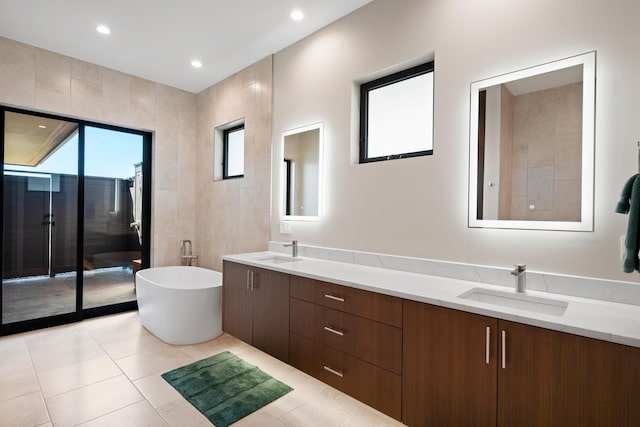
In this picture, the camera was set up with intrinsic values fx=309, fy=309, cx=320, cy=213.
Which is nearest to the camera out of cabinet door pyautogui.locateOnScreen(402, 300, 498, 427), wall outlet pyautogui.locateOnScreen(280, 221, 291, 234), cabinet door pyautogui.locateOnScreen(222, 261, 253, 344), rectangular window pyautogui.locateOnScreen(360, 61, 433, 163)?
cabinet door pyautogui.locateOnScreen(402, 300, 498, 427)

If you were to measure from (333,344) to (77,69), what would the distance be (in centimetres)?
397

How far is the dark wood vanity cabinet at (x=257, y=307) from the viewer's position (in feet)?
7.66

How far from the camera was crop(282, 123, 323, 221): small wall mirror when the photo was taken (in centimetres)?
287

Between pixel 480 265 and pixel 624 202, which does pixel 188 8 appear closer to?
pixel 480 265

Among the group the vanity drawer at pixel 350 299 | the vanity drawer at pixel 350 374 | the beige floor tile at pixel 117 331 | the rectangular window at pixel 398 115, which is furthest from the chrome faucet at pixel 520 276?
the beige floor tile at pixel 117 331

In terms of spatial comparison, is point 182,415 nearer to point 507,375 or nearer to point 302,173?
point 507,375

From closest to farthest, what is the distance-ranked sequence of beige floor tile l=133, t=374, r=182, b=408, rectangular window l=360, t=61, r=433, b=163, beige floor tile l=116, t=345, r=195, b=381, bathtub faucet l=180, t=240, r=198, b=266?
beige floor tile l=133, t=374, r=182, b=408 → rectangular window l=360, t=61, r=433, b=163 → beige floor tile l=116, t=345, r=195, b=381 → bathtub faucet l=180, t=240, r=198, b=266

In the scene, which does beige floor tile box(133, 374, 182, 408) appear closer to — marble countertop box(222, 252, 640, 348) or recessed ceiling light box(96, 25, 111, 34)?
marble countertop box(222, 252, 640, 348)

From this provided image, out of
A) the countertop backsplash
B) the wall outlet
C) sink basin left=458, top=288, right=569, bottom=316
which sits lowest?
sink basin left=458, top=288, right=569, bottom=316

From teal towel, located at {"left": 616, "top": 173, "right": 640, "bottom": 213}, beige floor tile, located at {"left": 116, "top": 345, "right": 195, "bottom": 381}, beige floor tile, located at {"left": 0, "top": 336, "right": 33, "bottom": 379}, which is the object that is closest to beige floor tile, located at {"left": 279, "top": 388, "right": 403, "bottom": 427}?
beige floor tile, located at {"left": 116, "top": 345, "right": 195, "bottom": 381}

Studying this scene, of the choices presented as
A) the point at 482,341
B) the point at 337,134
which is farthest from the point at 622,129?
the point at 337,134

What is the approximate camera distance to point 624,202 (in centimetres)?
134

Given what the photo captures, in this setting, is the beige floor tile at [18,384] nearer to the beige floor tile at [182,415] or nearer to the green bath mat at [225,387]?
the green bath mat at [225,387]

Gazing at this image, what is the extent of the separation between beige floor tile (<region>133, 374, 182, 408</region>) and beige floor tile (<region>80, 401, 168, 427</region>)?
8cm
